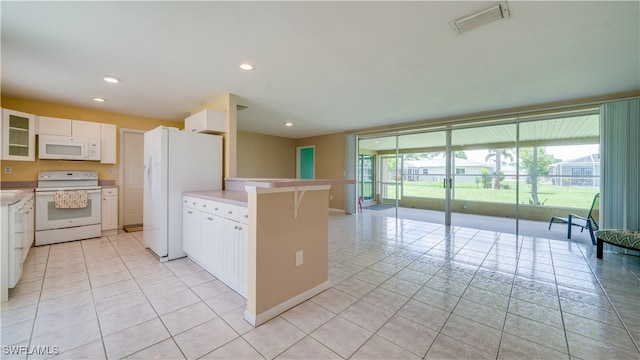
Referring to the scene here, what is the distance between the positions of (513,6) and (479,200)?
5.42m

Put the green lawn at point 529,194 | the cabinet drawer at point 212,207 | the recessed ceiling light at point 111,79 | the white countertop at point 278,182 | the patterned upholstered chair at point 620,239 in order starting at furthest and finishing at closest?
1. the green lawn at point 529,194
2. the recessed ceiling light at point 111,79
3. the patterned upholstered chair at point 620,239
4. the cabinet drawer at point 212,207
5. the white countertop at point 278,182

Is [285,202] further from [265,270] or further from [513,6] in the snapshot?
[513,6]

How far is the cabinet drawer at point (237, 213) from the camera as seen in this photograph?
2184 millimetres

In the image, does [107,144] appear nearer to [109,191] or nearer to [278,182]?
[109,191]

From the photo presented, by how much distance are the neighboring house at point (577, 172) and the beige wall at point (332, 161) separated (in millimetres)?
4634

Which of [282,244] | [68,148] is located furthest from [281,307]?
[68,148]

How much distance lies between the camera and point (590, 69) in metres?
2.90

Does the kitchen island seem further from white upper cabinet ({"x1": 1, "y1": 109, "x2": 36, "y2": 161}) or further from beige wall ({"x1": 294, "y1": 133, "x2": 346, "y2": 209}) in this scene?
beige wall ({"x1": 294, "y1": 133, "x2": 346, "y2": 209})

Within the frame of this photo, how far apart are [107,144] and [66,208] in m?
1.32

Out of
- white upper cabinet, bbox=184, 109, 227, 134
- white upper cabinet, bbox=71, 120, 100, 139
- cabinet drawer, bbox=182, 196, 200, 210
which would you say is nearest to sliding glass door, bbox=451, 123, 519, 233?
white upper cabinet, bbox=184, 109, 227, 134

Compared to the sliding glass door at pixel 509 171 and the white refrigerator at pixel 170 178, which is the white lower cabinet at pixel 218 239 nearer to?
the white refrigerator at pixel 170 178

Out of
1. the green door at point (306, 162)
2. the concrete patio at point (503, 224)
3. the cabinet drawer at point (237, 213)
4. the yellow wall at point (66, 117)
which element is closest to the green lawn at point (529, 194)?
the concrete patio at point (503, 224)

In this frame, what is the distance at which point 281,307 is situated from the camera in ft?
6.75

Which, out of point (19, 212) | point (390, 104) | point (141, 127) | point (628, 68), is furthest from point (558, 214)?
point (141, 127)
